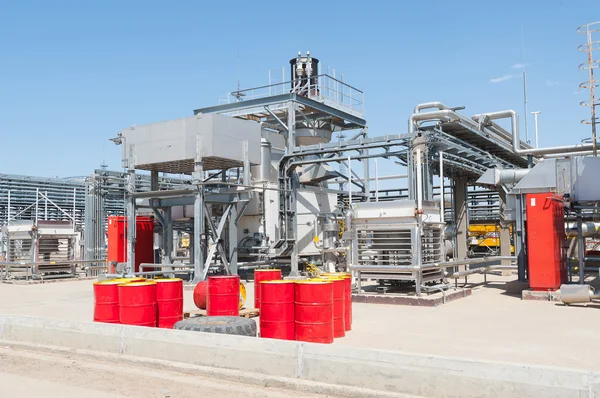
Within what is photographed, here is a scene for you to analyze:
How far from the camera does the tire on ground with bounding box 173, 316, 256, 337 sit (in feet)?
26.3

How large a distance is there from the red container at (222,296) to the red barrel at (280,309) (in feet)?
6.63

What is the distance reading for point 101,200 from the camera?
26.2 meters

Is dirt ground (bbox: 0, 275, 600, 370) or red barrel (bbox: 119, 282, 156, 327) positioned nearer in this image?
dirt ground (bbox: 0, 275, 600, 370)

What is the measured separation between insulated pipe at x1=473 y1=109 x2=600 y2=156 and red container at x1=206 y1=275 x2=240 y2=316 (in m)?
13.6

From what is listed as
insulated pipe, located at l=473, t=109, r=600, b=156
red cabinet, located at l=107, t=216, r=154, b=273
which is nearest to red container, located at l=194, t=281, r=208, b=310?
red cabinet, located at l=107, t=216, r=154, b=273

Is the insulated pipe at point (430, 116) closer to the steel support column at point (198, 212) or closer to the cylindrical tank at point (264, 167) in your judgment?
the cylindrical tank at point (264, 167)

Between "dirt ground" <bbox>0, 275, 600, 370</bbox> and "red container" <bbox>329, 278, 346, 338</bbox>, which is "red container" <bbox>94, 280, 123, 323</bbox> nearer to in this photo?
"dirt ground" <bbox>0, 275, 600, 370</bbox>

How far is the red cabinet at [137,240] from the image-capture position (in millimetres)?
23484

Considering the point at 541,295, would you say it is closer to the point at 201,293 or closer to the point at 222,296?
the point at 222,296

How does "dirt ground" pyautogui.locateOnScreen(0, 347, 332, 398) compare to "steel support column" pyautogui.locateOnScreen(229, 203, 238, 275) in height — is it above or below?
below

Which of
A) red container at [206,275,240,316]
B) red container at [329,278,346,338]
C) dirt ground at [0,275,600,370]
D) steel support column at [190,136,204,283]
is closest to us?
dirt ground at [0,275,600,370]

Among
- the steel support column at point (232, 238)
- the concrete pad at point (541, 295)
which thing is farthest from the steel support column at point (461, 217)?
the steel support column at point (232, 238)

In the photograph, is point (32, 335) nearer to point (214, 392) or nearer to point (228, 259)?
point (214, 392)

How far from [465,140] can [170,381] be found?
1760 cm
